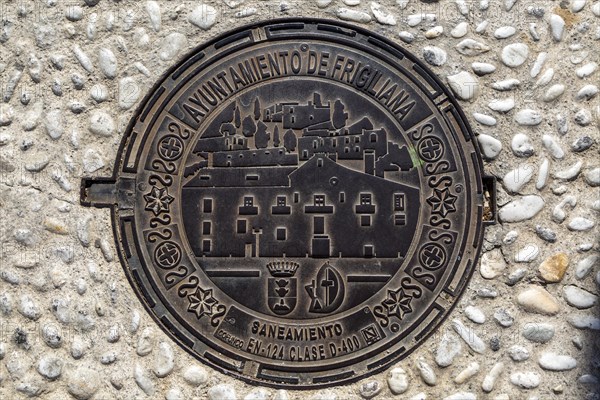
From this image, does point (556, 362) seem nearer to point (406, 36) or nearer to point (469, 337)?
point (469, 337)

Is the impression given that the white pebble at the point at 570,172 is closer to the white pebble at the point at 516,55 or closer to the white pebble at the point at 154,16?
the white pebble at the point at 516,55

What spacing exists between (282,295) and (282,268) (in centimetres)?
14

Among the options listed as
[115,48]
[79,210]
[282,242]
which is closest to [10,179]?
[79,210]

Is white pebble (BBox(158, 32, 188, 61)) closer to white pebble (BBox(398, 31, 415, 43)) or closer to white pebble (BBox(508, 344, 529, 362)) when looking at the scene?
white pebble (BBox(398, 31, 415, 43))

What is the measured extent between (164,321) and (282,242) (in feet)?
2.36

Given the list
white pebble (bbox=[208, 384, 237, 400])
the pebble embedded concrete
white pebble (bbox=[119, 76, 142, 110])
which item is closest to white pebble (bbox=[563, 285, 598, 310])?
the pebble embedded concrete

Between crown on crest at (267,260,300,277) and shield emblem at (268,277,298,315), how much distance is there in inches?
1.0

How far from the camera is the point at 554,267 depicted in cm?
320


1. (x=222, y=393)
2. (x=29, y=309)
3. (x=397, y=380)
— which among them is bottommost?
(x=222, y=393)

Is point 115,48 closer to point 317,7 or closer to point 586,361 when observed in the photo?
point 317,7

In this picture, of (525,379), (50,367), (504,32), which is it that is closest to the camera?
(525,379)

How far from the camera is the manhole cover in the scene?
127 inches

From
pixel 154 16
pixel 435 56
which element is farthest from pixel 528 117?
pixel 154 16

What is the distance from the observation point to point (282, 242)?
3289 mm
